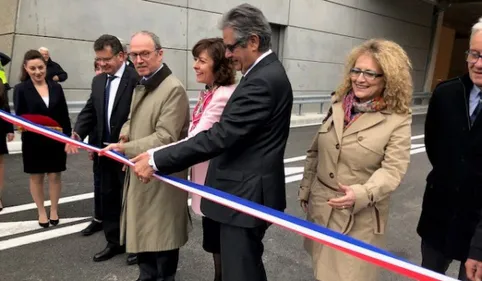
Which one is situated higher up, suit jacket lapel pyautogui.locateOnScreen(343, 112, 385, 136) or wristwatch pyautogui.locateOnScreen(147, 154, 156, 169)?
suit jacket lapel pyautogui.locateOnScreen(343, 112, 385, 136)

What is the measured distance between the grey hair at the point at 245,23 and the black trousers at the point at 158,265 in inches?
71.0

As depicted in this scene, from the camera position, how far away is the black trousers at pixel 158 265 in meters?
3.04

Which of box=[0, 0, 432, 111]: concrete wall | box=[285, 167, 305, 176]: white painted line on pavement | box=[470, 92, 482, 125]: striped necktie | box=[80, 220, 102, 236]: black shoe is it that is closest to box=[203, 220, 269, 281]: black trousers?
box=[470, 92, 482, 125]: striped necktie

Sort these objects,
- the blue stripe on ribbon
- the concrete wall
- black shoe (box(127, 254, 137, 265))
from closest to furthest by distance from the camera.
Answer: the blue stripe on ribbon, black shoe (box(127, 254, 137, 265)), the concrete wall

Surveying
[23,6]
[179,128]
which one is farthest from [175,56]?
[179,128]

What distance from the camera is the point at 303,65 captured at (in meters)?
14.1

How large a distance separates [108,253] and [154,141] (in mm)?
1501

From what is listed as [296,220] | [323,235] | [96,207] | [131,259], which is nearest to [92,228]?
[96,207]

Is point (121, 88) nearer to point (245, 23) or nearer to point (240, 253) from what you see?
point (245, 23)

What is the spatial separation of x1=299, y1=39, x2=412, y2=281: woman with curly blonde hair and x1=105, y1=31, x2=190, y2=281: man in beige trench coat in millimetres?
1088

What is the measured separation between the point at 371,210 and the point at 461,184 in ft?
1.69

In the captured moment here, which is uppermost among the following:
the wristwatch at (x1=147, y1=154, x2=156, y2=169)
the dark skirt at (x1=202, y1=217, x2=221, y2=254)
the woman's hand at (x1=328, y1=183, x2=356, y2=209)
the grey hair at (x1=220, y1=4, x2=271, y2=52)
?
the grey hair at (x1=220, y1=4, x2=271, y2=52)

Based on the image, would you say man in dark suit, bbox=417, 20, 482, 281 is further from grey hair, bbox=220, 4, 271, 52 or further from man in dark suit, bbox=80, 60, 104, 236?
man in dark suit, bbox=80, 60, 104, 236

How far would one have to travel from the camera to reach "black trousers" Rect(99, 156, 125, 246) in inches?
136
